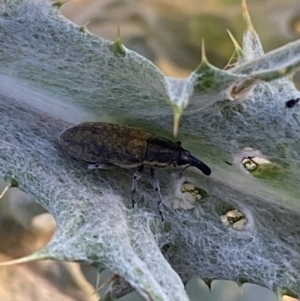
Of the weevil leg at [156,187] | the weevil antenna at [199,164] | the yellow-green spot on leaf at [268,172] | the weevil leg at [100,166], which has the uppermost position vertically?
the yellow-green spot on leaf at [268,172]

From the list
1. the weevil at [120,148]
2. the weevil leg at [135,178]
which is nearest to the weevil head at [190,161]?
the weevil at [120,148]

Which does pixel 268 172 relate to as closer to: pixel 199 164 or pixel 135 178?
pixel 199 164

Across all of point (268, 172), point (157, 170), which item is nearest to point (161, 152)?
point (157, 170)

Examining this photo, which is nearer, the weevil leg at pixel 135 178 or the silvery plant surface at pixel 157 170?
the silvery plant surface at pixel 157 170

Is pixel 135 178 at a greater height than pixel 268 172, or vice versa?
pixel 268 172

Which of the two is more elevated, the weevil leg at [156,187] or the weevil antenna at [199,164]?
the weevil antenna at [199,164]

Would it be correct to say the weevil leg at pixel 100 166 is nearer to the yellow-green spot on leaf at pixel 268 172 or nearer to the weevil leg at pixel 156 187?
the weevil leg at pixel 156 187
